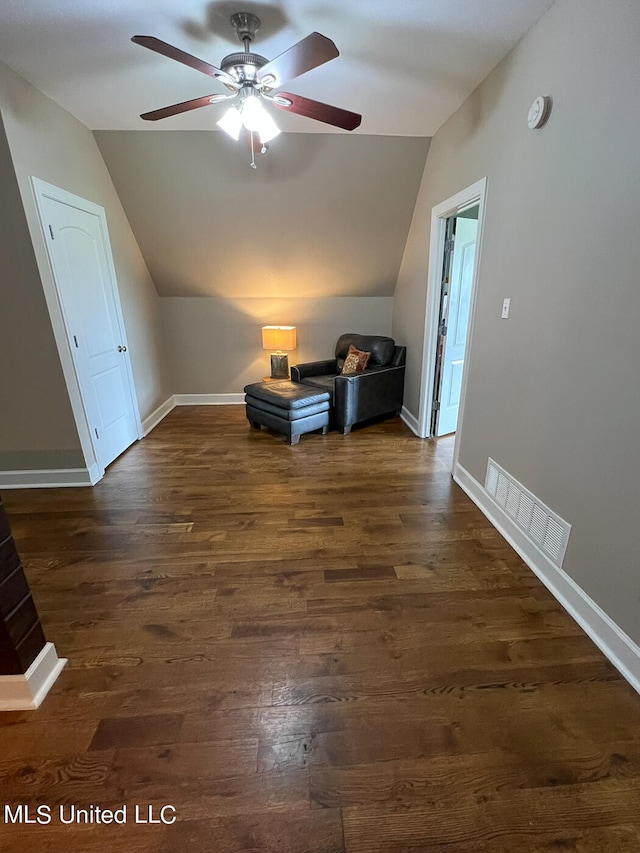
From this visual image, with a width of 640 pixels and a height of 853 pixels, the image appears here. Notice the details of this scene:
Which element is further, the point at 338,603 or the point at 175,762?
the point at 338,603

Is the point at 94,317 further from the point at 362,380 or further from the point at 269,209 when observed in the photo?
the point at 362,380

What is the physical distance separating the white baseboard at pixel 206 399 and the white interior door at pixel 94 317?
4.24ft

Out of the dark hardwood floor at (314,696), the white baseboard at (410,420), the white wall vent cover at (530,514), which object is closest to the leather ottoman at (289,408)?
the white baseboard at (410,420)

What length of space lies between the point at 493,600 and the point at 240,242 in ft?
12.6

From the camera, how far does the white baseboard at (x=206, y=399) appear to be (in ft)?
16.0

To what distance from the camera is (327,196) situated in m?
3.45

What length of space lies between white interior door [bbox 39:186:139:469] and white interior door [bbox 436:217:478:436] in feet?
9.72

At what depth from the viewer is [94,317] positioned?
297cm

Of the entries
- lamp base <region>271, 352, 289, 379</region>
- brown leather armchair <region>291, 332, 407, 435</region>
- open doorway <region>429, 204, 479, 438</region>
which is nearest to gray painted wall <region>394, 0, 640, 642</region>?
open doorway <region>429, 204, 479, 438</region>

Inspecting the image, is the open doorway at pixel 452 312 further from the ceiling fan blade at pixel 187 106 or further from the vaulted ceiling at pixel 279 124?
the ceiling fan blade at pixel 187 106

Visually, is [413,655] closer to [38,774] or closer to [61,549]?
[38,774]

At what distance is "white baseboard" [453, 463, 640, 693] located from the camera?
1403 mm

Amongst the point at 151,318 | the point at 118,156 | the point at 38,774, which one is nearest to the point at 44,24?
the point at 118,156

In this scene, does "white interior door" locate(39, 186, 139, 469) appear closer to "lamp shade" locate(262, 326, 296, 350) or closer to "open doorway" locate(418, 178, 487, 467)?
"lamp shade" locate(262, 326, 296, 350)
